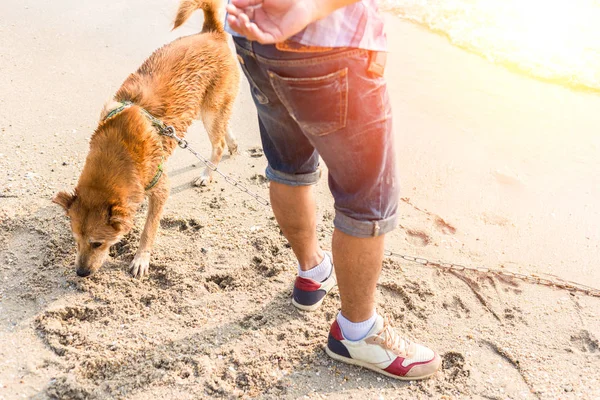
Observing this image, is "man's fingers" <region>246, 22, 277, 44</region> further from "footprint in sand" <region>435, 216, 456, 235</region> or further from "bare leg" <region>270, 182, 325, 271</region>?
"footprint in sand" <region>435, 216, 456, 235</region>

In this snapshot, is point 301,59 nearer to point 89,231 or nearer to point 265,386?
point 265,386

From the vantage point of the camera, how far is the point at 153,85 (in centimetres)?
378

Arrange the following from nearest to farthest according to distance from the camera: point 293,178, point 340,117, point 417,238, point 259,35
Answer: point 259,35
point 340,117
point 293,178
point 417,238

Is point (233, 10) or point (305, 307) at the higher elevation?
point (233, 10)

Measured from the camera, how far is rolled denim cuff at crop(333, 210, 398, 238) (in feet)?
7.23

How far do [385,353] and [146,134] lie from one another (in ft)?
6.67

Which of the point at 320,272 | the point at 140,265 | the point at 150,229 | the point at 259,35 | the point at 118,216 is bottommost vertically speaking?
the point at 140,265

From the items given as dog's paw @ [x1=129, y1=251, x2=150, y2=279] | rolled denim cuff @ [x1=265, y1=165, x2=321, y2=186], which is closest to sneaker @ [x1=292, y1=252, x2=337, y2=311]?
rolled denim cuff @ [x1=265, y1=165, x2=321, y2=186]

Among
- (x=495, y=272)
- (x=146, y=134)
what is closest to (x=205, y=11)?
(x=146, y=134)

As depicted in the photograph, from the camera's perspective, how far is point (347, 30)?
1.81m

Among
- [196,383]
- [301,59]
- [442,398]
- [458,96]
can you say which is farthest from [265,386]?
[458,96]

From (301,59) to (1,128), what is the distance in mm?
3671

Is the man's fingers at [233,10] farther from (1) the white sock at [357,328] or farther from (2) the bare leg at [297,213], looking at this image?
(1) the white sock at [357,328]

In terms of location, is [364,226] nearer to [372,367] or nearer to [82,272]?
[372,367]
